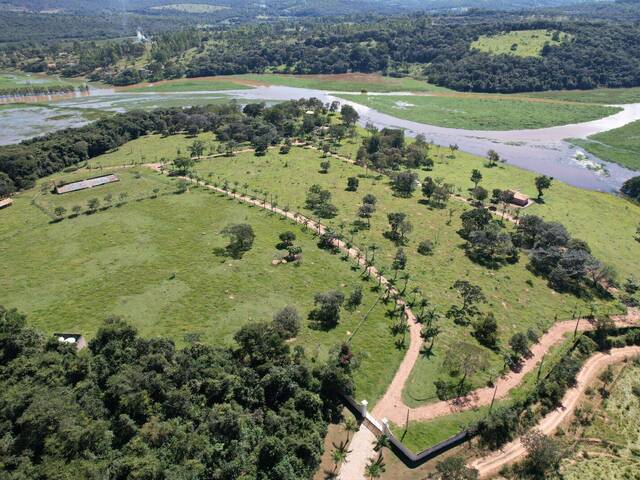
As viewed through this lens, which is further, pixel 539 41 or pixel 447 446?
pixel 539 41

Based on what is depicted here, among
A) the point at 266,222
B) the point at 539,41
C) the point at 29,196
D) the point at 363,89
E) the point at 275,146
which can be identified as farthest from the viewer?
the point at 539,41

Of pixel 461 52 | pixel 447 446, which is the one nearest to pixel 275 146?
pixel 447 446

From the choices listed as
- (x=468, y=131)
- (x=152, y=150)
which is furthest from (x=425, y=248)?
(x=468, y=131)

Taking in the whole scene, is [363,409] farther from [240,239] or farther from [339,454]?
[240,239]

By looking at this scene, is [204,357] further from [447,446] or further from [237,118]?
[237,118]

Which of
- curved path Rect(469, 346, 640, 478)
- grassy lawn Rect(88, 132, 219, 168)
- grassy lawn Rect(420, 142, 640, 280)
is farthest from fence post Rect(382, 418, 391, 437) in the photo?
grassy lawn Rect(88, 132, 219, 168)
